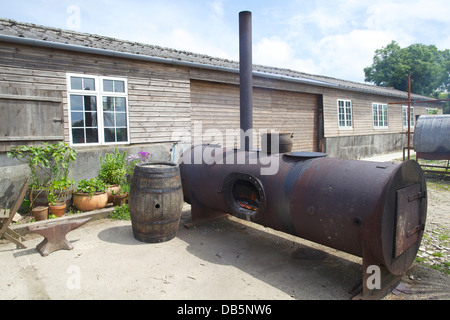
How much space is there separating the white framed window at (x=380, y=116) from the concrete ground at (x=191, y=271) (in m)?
14.5

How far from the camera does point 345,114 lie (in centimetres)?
1444

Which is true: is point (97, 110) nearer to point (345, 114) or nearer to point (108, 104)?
point (108, 104)

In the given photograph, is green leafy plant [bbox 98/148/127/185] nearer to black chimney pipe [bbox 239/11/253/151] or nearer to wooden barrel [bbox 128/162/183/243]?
wooden barrel [bbox 128/162/183/243]

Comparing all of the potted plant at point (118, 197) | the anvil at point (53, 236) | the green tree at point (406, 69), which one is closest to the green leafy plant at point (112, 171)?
the potted plant at point (118, 197)

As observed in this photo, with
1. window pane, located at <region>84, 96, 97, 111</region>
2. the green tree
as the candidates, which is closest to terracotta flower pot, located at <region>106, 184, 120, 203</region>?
window pane, located at <region>84, 96, 97, 111</region>

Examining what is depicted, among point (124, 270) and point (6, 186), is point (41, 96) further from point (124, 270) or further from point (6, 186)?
point (124, 270)

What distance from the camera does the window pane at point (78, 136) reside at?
661 centimetres

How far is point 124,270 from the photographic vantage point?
3566 millimetres

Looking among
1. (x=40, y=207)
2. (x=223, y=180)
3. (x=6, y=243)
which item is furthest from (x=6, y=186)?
(x=223, y=180)

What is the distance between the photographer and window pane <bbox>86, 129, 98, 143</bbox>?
6.83 meters

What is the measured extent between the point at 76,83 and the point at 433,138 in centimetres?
1070

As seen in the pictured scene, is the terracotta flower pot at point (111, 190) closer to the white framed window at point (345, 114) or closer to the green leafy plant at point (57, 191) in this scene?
the green leafy plant at point (57, 191)

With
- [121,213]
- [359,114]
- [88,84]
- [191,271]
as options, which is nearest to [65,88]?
[88,84]
